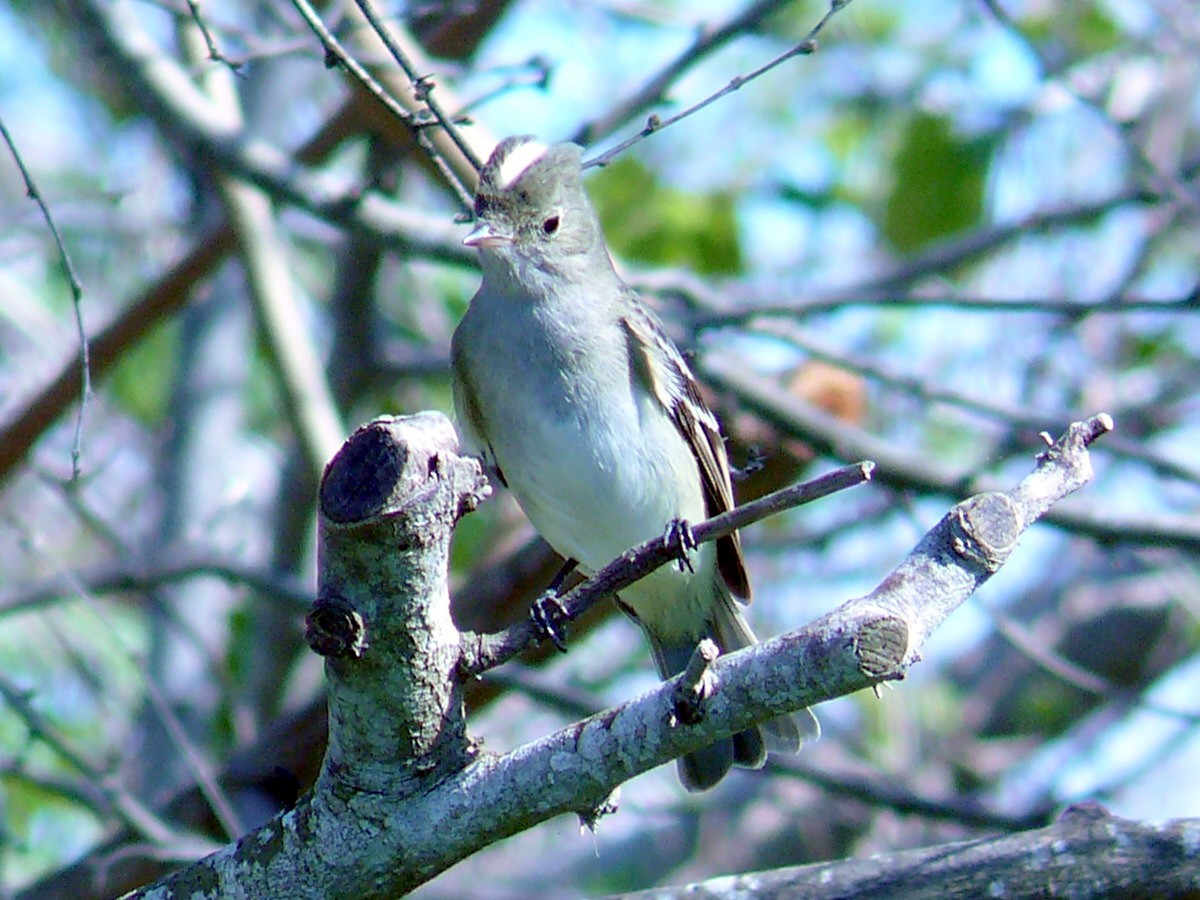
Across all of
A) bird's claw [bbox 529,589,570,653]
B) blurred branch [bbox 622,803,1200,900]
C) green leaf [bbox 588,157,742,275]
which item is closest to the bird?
bird's claw [bbox 529,589,570,653]

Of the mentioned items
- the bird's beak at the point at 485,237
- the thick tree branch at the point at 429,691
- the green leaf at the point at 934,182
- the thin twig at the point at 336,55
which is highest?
the green leaf at the point at 934,182

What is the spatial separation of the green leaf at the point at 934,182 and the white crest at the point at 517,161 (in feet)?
8.96

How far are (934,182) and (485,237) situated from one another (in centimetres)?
309

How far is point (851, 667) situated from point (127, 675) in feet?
19.2

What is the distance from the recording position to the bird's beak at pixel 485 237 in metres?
3.78

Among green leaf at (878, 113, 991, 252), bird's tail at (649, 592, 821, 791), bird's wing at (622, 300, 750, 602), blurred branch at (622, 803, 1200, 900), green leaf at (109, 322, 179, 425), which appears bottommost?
blurred branch at (622, 803, 1200, 900)

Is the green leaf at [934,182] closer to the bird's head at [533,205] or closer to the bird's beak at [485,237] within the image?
the bird's head at [533,205]

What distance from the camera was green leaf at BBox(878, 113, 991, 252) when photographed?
248 inches

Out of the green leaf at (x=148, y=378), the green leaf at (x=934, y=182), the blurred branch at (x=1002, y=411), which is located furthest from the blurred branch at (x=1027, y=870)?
the green leaf at (x=148, y=378)

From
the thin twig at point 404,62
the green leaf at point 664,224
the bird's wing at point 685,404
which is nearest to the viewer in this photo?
the thin twig at point 404,62

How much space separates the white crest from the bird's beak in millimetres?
113

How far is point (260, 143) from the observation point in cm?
479

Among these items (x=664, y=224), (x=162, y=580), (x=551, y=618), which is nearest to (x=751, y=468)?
(x=551, y=618)

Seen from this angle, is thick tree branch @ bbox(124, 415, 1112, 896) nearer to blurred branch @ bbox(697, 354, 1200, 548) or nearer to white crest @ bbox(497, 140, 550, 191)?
white crest @ bbox(497, 140, 550, 191)
